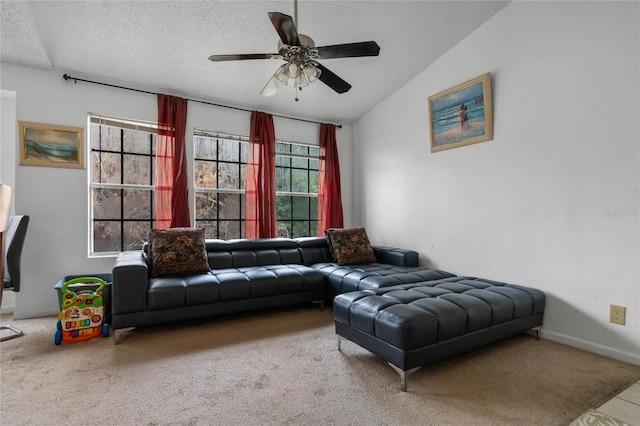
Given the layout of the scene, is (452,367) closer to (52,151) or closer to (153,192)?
(153,192)

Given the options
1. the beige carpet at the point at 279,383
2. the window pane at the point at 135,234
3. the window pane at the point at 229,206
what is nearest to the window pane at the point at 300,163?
the window pane at the point at 229,206

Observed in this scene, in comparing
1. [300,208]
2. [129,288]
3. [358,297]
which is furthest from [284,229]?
[358,297]

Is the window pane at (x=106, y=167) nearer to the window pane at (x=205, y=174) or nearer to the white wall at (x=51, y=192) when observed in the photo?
the white wall at (x=51, y=192)

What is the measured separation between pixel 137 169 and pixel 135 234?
772 mm

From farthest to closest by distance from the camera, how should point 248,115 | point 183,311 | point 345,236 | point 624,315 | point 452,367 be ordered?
point 248,115 < point 345,236 < point 183,311 < point 624,315 < point 452,367

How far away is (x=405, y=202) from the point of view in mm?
4211

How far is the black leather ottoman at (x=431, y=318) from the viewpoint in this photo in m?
1.92

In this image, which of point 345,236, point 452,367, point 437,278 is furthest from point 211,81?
point 452,367

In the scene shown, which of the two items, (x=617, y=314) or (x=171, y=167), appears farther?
(x=171, y=167)

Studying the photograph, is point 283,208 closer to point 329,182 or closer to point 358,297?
point 329,182

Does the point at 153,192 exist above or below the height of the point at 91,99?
below

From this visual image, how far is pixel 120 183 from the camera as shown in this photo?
374cm

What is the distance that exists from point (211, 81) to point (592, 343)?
435cm

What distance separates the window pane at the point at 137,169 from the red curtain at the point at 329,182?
2361 mm
